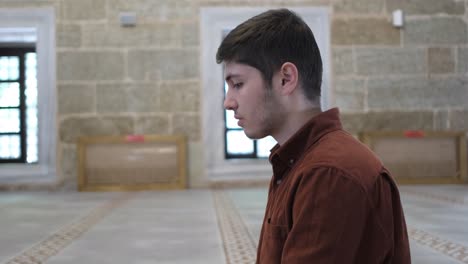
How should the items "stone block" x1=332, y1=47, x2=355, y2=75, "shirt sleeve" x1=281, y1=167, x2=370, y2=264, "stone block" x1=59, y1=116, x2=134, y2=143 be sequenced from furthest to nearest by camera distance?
"stone block" x1=332, y1=47, x2=355, y2=75 → "stone block" x1=59, y1=116, x2=134, y2=143 → "shirt sleeve" x1=281, y1=167, x2=370, y2=264

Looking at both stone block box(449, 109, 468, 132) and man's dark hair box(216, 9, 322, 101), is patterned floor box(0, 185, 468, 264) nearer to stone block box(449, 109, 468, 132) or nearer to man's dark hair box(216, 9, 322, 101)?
stone block box(449, 109, 468, 132)

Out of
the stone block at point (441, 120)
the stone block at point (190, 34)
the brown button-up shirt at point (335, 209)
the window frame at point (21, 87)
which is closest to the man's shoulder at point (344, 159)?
the brown button-up shirt at point (335, 209)

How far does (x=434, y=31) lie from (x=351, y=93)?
56.7 inches

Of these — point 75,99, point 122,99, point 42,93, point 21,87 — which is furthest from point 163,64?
point 21,87

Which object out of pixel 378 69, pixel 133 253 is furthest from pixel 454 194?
pixel 133 253

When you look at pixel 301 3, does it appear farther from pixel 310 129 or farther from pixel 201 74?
pixel 310 129

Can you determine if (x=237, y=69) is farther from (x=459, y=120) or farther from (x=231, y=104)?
(x=459, y=120)

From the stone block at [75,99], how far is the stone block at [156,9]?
1.06 metres

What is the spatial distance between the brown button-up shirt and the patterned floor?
1.87 m

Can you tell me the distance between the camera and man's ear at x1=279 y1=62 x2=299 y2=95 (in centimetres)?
110

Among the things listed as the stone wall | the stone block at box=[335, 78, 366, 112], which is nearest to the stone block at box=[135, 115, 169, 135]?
the stone wall

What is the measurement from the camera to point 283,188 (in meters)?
1.09

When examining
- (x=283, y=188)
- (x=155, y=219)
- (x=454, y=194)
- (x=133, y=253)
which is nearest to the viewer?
(x=283, y=188)

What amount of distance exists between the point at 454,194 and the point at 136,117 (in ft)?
13.4
